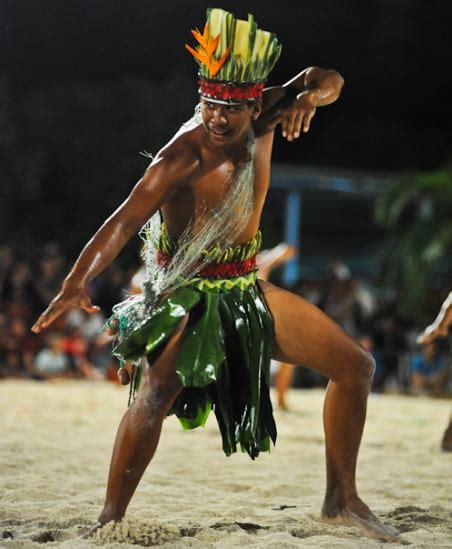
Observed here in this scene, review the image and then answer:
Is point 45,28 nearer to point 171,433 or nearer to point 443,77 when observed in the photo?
point 443,77

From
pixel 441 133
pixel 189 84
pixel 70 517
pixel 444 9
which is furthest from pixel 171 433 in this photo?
pixel 441 133

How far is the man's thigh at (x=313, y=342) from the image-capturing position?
3.71 metres

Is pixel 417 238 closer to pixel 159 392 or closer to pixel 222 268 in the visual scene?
pixel 222 268

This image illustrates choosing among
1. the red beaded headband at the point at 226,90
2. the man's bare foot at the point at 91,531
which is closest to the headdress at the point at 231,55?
the red beaded headband at the point at 226,90

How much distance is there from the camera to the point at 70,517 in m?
3.87

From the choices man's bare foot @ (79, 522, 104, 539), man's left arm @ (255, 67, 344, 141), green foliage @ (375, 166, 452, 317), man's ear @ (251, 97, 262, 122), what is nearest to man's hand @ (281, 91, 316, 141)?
man's left arm @ (255, 67, 344, 141)

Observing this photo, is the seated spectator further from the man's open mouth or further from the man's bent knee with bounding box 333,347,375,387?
the man's open mouth

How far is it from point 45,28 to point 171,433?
9.85m

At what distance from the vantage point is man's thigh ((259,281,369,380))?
12.2ft

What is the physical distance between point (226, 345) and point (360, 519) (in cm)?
88

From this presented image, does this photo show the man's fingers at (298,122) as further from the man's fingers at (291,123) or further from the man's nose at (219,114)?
the man's nose at (219,114)

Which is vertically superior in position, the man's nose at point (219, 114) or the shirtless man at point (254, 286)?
the man's nose at point (219, 114)

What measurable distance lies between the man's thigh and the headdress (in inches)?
33.3

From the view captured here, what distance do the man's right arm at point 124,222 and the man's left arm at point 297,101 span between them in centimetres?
46
